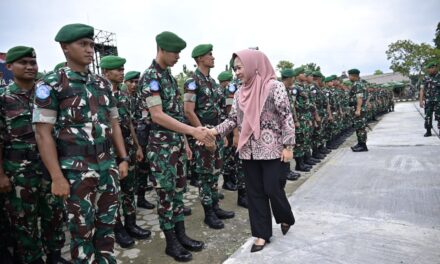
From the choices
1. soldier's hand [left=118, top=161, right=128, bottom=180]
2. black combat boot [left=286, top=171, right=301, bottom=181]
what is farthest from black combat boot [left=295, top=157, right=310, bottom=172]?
soldier's hand [left=118, top=161, right=128, bottom=180]

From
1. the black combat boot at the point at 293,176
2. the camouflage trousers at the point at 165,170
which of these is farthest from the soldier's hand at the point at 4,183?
the black combat boot at the point at 293,176

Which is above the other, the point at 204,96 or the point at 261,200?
the point at 204,96

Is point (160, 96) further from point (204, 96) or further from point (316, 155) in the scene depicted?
point (316, 155)

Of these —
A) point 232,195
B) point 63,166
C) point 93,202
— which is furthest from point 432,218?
point 63,166

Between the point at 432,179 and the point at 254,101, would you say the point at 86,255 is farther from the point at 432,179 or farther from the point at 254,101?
the point at 432,179

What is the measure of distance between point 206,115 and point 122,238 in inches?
64.0

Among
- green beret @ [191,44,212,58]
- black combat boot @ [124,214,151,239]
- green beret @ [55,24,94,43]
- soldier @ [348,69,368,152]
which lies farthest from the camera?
soldier @ [348,69,368,152]

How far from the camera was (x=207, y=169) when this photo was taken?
3547 millimetres

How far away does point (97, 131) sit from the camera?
213 cm

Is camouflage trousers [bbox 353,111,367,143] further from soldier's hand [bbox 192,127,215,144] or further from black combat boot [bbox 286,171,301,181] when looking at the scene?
soldier's hand [bbox 192,127,215,144]

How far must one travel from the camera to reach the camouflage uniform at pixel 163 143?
2791 mm

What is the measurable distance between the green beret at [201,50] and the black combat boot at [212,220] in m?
1.79

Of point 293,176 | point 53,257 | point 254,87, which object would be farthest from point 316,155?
point 53,257

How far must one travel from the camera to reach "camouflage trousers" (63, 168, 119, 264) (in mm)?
2006
